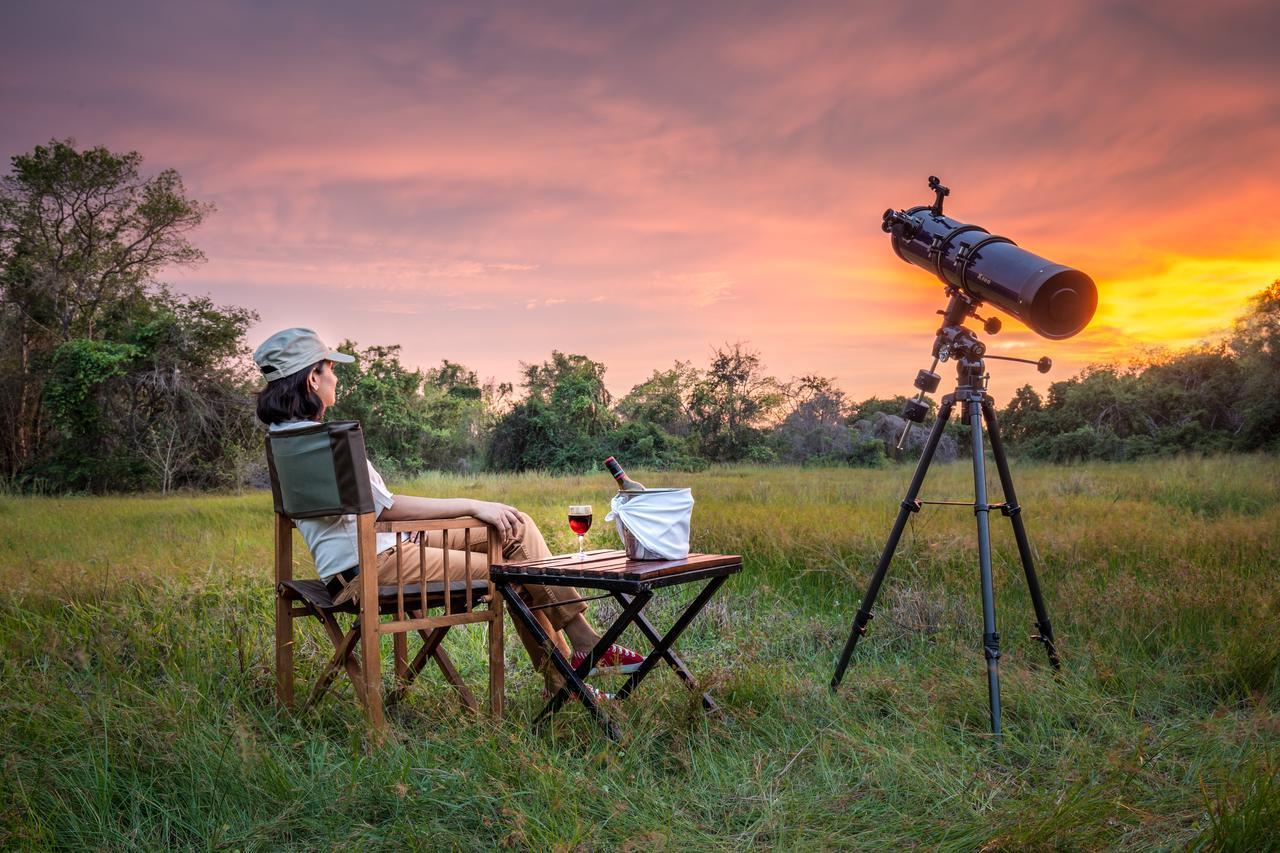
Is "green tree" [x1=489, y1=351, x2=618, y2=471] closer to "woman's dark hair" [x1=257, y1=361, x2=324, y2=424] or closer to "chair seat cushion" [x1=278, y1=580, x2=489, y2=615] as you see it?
"chair seat cushion" [x1=278, y1=580, x2=489, y2=615]

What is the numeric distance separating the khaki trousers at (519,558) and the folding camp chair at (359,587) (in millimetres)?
62

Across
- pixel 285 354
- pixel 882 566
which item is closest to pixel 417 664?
pixel 285 354

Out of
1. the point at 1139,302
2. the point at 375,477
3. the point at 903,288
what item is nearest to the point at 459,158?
the point at 903,288

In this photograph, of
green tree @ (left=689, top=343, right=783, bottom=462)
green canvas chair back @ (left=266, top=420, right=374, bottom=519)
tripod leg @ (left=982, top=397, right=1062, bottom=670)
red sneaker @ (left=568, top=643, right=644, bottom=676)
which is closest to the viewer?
green canvas chair back @ (left=266, top=420, right=374, bottom=519)

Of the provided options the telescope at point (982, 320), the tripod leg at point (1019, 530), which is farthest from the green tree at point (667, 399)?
the tripod leg at point (1019, 530)

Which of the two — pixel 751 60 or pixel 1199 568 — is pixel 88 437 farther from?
pixel 1199 568

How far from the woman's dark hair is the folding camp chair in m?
0.14

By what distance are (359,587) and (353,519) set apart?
28 centimetres

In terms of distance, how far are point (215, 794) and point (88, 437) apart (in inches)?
604

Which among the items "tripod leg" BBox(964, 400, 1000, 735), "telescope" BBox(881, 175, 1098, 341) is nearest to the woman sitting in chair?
"tripod leg" BBox(964, 400, 1000, 735)

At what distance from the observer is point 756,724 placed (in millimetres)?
2861

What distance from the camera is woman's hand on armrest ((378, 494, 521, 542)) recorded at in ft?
9.61

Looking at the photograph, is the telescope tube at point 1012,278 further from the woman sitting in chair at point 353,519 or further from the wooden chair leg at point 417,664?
the wooden chair leg at point 417,664

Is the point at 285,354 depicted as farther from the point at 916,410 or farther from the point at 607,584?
the point at 916,410
